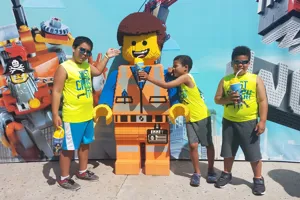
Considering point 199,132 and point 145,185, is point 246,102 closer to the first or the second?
point 199,132

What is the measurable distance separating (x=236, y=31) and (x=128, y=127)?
1.57 metres

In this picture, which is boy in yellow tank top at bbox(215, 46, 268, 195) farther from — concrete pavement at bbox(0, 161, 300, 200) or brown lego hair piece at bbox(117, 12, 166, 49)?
brown lego hair piece at bbox(117, 12, 166, 49)

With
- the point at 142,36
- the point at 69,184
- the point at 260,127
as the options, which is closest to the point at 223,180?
the point at 260,127

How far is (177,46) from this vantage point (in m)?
3.41

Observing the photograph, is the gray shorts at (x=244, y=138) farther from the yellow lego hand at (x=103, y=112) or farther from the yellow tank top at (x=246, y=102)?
the yellow lego hand at (x=103, y=112)

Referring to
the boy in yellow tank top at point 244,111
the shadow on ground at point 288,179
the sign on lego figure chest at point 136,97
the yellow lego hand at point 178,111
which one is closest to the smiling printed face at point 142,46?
the sign on lego figure chest at point 136,97

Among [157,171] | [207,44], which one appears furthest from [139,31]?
[157,171]

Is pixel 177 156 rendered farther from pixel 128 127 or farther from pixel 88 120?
pixel 88 120

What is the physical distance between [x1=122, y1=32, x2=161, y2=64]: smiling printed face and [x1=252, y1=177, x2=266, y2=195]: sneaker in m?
1.52

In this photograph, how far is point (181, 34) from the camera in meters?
3.40

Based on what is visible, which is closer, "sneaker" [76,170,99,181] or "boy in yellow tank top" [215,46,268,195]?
"boy in yellow tank top" [215,46,268,195]

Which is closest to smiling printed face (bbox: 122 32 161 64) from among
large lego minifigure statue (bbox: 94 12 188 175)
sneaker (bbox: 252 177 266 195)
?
large lego minifigure statue (bbox: 94 12 188 175)

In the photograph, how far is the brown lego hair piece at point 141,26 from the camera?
9.74 feet

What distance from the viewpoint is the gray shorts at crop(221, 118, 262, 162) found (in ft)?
9.04
